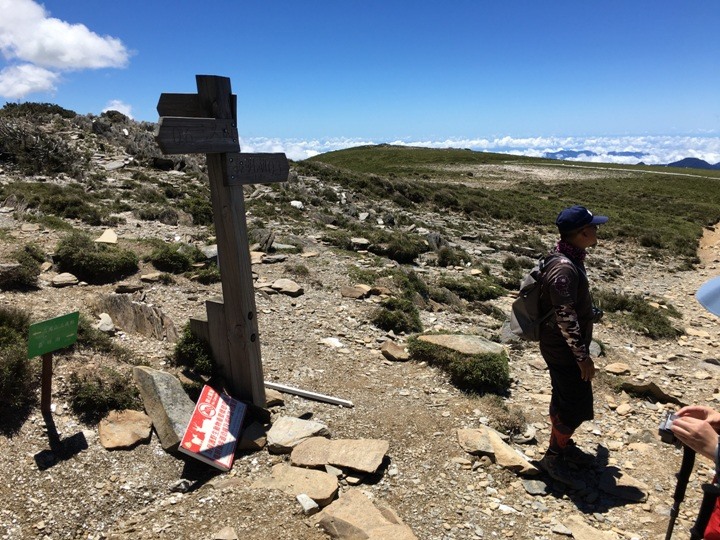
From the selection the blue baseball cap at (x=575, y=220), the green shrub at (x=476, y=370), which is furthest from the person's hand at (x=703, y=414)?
the green shrub at (x=476, y=370)

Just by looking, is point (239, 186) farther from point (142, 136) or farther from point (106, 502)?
point (142, 136)

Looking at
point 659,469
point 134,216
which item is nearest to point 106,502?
point 659,469

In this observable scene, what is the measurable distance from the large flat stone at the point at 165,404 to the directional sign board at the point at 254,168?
2174mm

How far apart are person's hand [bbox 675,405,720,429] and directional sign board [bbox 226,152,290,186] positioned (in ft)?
12.7

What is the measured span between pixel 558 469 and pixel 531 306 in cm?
170

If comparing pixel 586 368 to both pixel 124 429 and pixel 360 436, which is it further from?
pixel 124 429

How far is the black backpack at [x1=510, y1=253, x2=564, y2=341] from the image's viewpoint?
4.71 meters

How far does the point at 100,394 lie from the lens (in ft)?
16.0

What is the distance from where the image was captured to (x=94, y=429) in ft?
15.3

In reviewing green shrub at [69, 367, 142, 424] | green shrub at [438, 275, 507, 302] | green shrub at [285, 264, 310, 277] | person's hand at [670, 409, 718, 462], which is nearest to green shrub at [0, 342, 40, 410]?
green shrub at [69, 367, 142, 424]

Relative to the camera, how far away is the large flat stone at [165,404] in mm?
4637

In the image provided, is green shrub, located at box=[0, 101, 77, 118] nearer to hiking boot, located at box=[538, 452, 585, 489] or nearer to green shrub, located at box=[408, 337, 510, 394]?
green shrub, located at box=[408, 337, 510, 394]

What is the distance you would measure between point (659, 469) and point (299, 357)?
465 centimetres

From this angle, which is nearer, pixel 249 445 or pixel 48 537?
pixel 48 537
